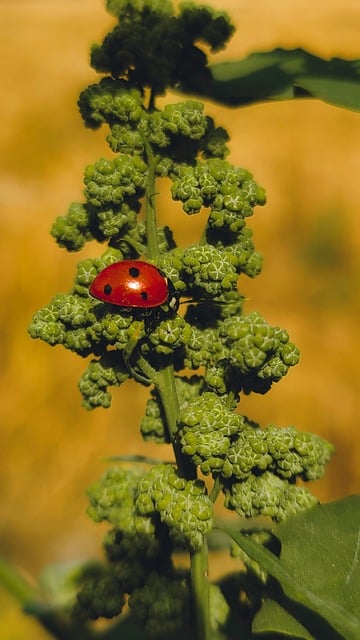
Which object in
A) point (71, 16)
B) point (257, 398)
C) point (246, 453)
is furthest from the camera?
point (71, 16)

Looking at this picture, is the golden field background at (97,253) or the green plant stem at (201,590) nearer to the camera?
the green plant stem at (201,590)

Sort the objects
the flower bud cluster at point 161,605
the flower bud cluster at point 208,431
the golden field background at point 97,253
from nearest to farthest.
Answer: the flower bud cluster at point 208,431 < the flower bud cluster at point 161,605 < the golden field background at point 97,253

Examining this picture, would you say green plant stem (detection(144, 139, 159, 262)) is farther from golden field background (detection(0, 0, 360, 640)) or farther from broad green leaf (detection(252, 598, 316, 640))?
golden field background (detection(0, 0, 360, 640))

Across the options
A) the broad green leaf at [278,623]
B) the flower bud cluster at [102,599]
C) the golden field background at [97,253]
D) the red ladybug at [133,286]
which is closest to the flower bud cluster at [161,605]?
the flower bud cluster at [102,599]

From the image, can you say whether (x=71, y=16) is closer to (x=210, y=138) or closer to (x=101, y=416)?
(x=101, y=416)

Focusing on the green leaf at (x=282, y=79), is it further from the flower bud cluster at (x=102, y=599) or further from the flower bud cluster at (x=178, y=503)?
the flower bud cluster at (x=102, y=599)

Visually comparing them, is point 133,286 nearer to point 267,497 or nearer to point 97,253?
point 267,497

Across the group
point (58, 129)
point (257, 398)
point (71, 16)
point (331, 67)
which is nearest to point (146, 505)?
point (331, 67)
